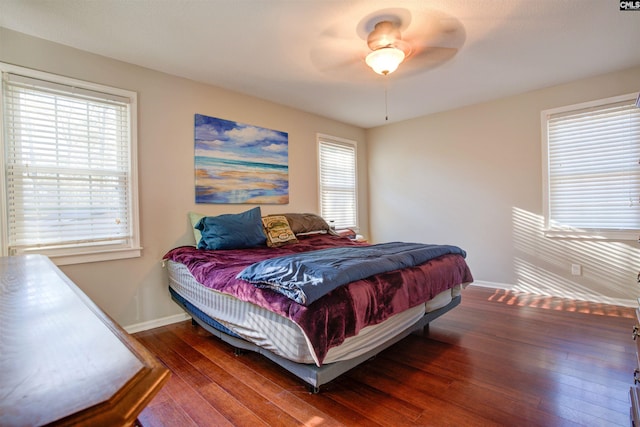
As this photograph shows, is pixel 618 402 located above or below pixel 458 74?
below

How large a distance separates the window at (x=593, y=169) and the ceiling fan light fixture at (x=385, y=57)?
7.91ft

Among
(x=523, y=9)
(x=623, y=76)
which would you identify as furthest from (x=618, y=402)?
(x=623, y=76)

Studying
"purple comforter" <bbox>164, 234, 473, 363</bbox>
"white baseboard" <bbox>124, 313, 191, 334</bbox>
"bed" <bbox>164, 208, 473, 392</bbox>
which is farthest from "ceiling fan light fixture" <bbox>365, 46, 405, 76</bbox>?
"white baseboard" <bbox>124, 313, 191, 334</bbox>

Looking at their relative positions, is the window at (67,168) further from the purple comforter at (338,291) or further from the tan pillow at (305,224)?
the tan pillow at (305,224)

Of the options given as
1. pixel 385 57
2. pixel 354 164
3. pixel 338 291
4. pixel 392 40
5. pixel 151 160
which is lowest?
pixel 338 291

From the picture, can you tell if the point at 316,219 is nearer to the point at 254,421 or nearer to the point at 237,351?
the point at 237,351

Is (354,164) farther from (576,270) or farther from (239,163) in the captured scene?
(576,270)

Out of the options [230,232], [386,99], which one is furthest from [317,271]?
[386,99]

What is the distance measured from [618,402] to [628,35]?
2812 mm

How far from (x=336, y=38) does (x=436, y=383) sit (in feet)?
8.54

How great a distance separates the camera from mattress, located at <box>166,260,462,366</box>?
64.9 inches

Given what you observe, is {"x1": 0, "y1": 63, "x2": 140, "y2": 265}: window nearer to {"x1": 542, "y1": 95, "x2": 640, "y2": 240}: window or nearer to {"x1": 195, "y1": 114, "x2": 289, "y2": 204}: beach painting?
{"x1": 195, "y1": 114, "x2": 289, "y2": 204}: beach painting

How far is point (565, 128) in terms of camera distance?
360 cm

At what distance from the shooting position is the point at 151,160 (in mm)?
2977
